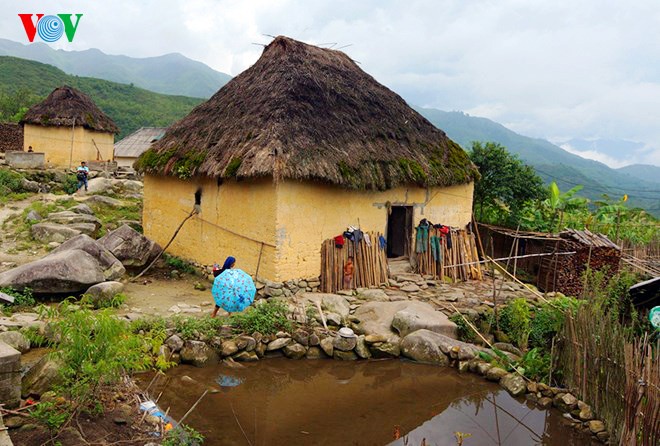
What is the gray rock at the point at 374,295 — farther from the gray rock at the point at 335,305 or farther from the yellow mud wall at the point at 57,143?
the yellow mud wall at the point at 57,143

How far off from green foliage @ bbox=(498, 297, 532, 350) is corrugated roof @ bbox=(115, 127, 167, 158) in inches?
A: 881

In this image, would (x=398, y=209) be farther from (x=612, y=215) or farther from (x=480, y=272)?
(x=612, y=215)

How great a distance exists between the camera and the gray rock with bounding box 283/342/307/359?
6785mm

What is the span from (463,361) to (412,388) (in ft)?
3.53

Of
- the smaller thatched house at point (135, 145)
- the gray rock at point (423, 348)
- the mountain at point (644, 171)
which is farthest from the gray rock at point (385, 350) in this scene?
the mountain at point (644, 171)

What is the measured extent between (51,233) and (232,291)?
23.2 ft

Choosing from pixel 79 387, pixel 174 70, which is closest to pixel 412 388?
pixel 79 387

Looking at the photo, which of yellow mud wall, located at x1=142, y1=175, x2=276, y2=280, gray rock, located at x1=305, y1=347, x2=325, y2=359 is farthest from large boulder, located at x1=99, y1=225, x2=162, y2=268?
gray rock, located at x1=305, y1=347, x2=325, y2=359

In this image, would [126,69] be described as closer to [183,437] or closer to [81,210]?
[81,210]

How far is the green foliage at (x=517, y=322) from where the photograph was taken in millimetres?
7459

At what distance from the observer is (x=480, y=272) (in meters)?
10.6

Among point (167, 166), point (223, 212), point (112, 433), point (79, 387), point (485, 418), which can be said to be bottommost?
point (485, 418)

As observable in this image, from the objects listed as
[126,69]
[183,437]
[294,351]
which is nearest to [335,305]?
[294,351]

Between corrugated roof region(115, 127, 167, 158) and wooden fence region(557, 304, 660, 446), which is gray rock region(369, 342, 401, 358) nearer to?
wooden fence region(557, 304, 660, 446)
